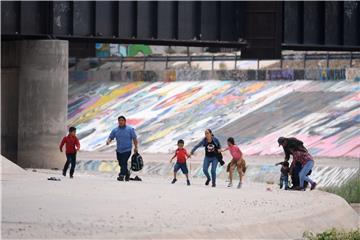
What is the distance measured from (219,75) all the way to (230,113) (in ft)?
21.0

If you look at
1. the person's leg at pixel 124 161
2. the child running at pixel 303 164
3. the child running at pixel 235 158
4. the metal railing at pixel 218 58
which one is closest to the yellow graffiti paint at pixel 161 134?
the metal railing at pixel 218 58

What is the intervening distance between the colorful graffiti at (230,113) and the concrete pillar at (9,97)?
307 inches

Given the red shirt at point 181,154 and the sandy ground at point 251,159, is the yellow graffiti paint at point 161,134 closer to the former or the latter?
the sandy ground at point 251,159

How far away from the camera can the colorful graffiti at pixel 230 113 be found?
48.6 metres

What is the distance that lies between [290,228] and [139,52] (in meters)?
61.5

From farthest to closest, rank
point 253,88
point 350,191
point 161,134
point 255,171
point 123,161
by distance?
1. point 253,88
2. point 161,134
3. point 255,171
4. point 350,191
5. point 123,161

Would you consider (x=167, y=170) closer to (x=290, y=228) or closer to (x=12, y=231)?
(x=290, y=228)

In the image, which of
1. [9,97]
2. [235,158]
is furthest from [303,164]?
[9,97]

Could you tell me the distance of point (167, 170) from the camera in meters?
43.9

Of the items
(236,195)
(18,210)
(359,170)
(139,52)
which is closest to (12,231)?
(18,210)

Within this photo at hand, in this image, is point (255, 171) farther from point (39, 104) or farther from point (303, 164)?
point (303, 164)

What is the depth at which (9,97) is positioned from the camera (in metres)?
44.5

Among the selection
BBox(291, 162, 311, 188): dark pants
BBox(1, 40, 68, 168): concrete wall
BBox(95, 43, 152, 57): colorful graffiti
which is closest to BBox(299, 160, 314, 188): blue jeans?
BBox(291, 162, 311, 188): dark pants

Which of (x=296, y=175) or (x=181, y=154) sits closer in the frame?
(x=296, y=175)
